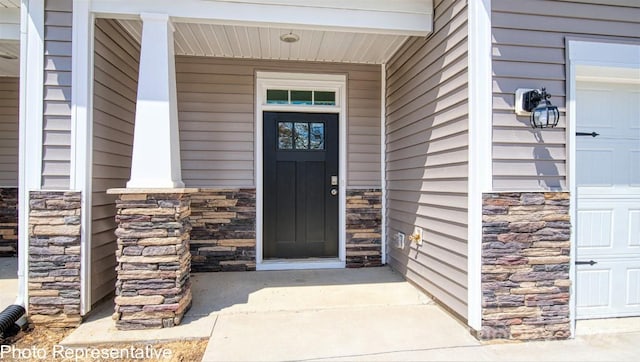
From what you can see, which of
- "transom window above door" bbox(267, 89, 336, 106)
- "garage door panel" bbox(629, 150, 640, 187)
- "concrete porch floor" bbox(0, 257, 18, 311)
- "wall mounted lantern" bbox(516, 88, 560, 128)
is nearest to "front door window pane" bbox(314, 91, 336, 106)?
"transom window above door" bbox(267, 89, 336, 106)

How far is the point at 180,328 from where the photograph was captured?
99.3 inches

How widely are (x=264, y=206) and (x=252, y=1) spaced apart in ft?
7.03

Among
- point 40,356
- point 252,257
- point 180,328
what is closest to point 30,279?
point 40,356

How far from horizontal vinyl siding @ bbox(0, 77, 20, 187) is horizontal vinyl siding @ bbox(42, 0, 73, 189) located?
2.66 metres

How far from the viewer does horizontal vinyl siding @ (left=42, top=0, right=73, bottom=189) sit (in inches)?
104

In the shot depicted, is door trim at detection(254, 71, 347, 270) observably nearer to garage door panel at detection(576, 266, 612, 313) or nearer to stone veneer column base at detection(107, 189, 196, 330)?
stone veneer column base at detection(107, 189, 196, 330)

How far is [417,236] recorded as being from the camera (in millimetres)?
3252

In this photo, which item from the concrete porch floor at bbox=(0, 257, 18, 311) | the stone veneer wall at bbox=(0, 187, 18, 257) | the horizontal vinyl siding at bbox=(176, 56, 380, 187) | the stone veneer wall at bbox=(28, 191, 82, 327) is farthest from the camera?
the stone veneer wall at bbox=(0, 187, 18, 257)

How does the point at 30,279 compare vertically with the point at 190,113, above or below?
below

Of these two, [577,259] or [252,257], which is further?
[252,257]

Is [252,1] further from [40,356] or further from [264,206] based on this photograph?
[40,356]

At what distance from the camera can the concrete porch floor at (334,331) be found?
86.8 inches

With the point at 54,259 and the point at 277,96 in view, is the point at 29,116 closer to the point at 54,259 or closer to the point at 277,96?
the point at 54,259

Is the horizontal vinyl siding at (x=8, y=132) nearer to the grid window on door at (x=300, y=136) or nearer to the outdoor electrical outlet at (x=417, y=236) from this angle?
the grid window on door at (x=300, y=136)
